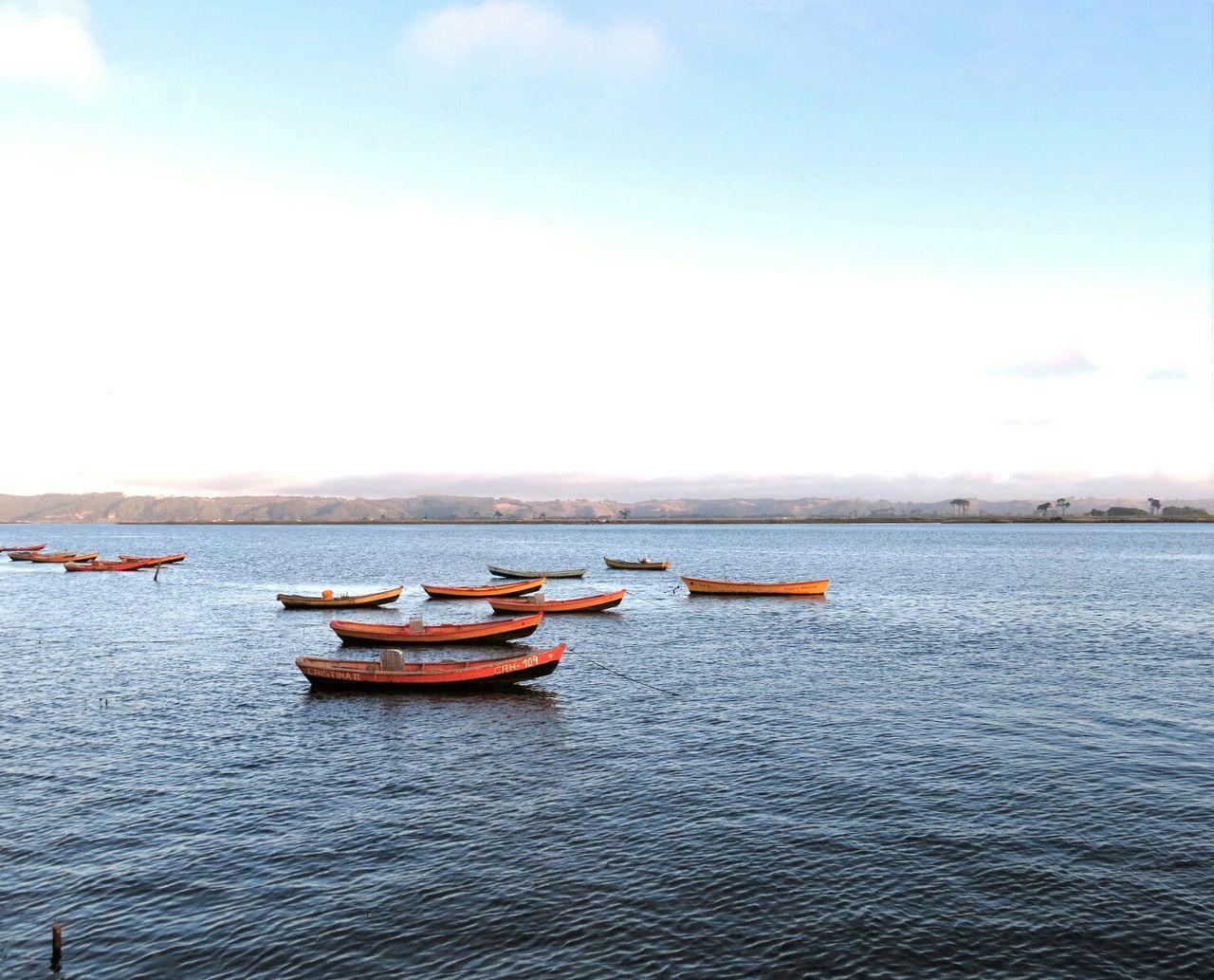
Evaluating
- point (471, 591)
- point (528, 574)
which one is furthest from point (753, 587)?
point (528, 574)

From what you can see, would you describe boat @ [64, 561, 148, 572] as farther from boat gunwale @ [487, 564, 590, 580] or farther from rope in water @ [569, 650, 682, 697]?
rope in water @ [569, 650, 682, 697]

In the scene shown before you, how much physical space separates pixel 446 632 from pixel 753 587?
42481 millimetres

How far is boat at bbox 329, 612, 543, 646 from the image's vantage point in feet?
178

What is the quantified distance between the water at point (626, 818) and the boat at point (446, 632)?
13.6 feet

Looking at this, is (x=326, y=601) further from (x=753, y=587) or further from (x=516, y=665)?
(x=753, y=587)

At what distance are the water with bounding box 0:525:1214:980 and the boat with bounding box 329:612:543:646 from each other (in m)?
4.16

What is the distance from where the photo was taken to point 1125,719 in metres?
36.7

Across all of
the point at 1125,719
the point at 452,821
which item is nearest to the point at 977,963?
the point at 452,821

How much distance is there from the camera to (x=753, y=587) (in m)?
89.2

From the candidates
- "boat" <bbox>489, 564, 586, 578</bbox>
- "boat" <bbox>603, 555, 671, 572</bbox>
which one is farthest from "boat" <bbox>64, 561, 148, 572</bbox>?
"boat" <bbox>603, 555, 671, 572</bbox>

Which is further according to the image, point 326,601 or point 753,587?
point 753,587

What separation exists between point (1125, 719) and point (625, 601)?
5432 cm

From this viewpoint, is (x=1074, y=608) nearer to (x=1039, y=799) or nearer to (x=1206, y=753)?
(x=1206, y=753)

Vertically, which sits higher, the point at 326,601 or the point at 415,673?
the point at 415,673
